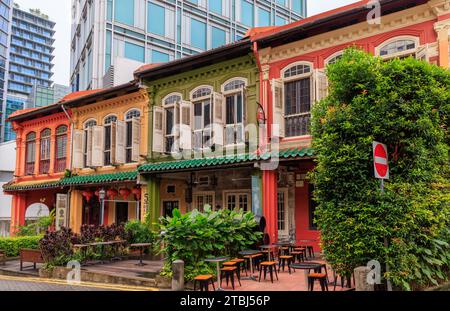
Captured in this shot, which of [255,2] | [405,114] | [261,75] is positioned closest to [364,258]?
[405,114]

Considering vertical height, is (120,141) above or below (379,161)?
above

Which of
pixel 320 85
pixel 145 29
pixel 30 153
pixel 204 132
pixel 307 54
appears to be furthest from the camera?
pixel 145 29

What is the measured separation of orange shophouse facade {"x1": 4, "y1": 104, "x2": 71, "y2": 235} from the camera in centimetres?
2145

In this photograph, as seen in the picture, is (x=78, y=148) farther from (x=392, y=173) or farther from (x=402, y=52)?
(x=392, y=173)

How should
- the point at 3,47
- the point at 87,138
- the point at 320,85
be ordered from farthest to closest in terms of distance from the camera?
the point at 3,47
the point at 87,138
the point at 320,85

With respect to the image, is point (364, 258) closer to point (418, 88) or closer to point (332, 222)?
point (332, 222)

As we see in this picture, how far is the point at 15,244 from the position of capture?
17.3m

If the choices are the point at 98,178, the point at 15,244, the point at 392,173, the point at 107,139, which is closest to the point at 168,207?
the point at 98,178

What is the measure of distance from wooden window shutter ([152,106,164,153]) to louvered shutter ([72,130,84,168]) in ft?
18.7

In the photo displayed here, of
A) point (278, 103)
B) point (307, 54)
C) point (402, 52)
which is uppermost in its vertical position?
point (307, 54)

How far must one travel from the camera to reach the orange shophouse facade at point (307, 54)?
34.9 feet

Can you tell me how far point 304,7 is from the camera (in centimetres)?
4141

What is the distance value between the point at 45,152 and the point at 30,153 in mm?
1659

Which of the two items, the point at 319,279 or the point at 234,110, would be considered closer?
the point at 319,279
